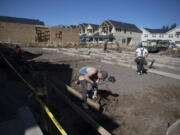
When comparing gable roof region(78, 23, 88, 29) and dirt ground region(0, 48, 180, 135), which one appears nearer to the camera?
dirt ground region(0, 48, 180, 135)

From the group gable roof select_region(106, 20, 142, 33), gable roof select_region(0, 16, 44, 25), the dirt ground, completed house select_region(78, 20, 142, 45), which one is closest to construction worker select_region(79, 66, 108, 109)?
the dirt ground

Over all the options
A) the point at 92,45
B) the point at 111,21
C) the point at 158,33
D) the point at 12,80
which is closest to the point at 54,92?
the point at 12,80

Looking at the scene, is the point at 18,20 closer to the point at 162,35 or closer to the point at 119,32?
the point at 119,32

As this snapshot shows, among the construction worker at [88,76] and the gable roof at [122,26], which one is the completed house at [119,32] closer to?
the gable roof at [122,26]

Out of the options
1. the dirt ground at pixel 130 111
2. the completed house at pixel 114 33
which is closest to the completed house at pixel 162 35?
the completed house at pixel 114 33

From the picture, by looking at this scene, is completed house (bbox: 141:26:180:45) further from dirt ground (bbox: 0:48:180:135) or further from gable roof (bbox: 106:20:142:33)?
Result: dirt ground (bbox: 0:48:180:135)

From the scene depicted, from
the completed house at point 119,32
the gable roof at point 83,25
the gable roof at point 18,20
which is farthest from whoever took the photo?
the gable roof at point 83,25

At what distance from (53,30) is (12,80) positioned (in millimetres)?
20390

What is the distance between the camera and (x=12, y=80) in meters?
5.08

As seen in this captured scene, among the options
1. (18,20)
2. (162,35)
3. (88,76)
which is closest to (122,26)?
(162,35)

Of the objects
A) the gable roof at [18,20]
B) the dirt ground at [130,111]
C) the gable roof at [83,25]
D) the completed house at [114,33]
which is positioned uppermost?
the gable roof at [83,25]

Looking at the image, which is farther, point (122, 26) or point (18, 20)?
point (122, 26)

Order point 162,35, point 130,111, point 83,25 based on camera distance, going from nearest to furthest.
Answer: point 130,111 → point 162,35 → point 83,25

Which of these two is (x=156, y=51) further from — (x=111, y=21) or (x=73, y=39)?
(x=111, y=21)
